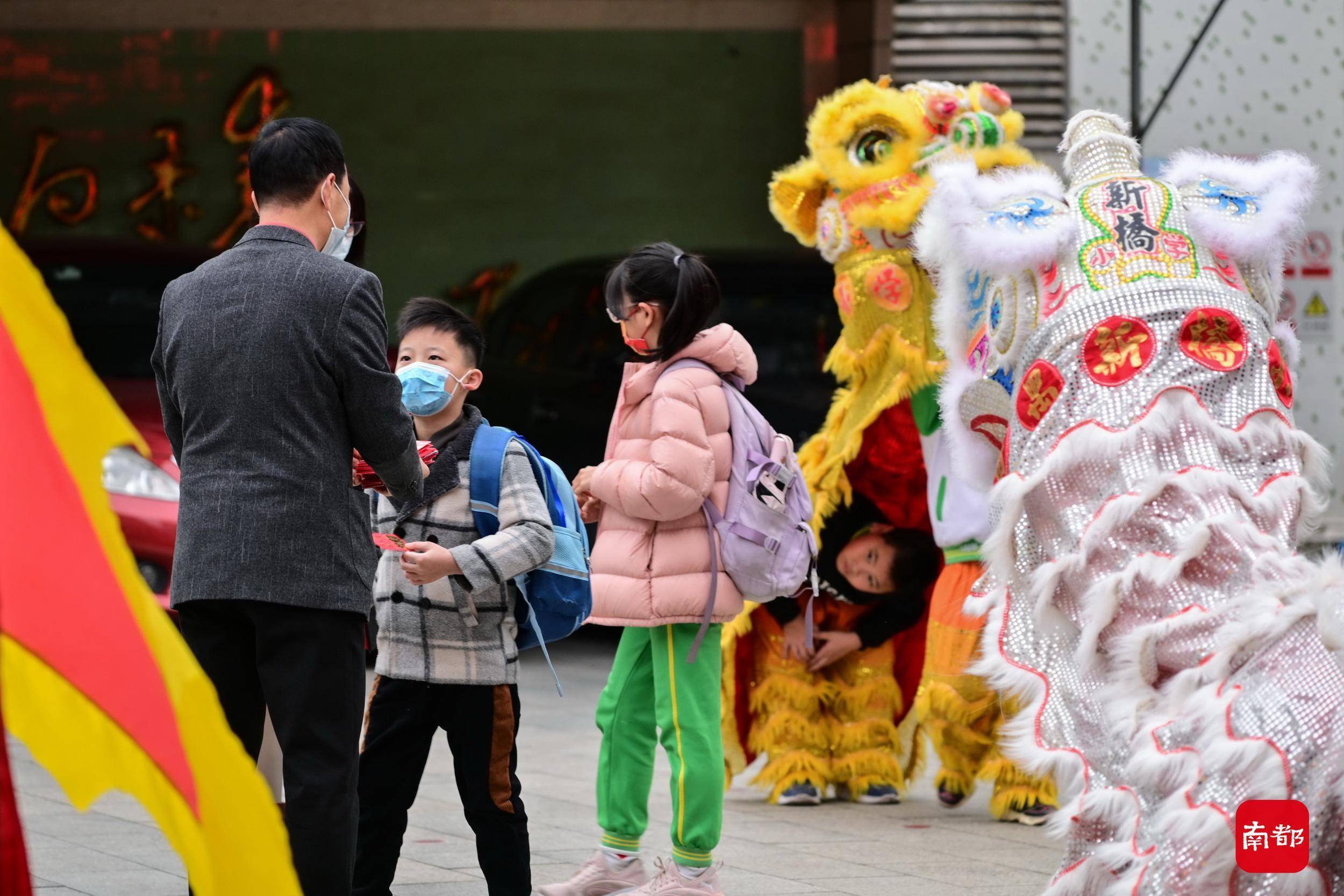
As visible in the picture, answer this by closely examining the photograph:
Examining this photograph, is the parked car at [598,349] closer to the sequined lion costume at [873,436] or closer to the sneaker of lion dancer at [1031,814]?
the sequined lion costume at [873,436]

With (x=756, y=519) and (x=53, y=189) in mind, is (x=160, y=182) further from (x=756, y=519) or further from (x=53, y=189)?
(x=756, y=519)

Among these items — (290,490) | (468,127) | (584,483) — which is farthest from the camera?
(468,127)

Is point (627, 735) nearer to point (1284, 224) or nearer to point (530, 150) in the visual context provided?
point (1284, 224)

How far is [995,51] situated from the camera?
428 inches

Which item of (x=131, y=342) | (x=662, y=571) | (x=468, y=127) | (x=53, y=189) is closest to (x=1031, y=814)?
(x=662, y=571)

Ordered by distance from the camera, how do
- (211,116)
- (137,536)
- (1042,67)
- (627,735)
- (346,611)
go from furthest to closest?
1. (211,116)
2. (1042,67)
3. (137,536)
4. (627,735)
5. (346,611)

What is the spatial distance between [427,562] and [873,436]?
241cm

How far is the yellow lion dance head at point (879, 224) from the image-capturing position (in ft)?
19.2

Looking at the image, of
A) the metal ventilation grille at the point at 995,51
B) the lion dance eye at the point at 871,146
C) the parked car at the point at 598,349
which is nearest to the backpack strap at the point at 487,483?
the lion dance eye at the point at 871,146

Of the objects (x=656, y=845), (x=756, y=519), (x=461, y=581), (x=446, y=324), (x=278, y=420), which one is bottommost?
(x=656, y=845)

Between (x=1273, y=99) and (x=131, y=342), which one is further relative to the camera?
(x=1273, y=99)

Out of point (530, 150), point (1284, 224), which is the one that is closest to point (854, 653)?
point (1284, 224)

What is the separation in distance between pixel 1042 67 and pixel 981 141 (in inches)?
205

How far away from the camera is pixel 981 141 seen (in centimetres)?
598
